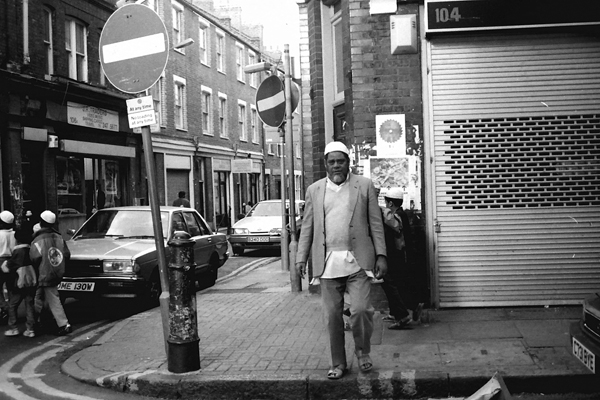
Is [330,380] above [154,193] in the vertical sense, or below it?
below

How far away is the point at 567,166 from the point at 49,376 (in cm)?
609

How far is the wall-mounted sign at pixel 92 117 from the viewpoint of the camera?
21.1 m

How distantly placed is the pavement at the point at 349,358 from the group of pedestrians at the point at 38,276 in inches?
32.8

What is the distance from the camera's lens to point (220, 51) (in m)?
35.8

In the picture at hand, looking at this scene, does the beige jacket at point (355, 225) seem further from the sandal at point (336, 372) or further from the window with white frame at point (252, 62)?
the window with white frame at point (252, 62)

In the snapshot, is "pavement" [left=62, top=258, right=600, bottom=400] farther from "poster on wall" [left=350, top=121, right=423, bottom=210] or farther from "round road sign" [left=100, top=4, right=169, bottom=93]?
"round road sign" [left=100, top=4, right=169, bottom=93]

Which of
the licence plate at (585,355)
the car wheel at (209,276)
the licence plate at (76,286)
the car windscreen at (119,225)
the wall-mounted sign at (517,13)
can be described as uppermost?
the wall-mounted sign at (517,13)

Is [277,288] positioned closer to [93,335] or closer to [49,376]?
[93,335]

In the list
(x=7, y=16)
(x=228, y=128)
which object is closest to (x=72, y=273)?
(x=7, y=16)

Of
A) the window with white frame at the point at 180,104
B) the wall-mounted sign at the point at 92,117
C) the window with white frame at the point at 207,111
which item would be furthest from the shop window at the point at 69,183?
the window with white frame at the point at 207,111

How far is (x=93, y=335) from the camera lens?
8414 millimetres

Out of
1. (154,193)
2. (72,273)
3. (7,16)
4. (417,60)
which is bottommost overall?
(72,273)

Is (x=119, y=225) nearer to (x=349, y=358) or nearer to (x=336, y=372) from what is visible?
(x=349, y=358)

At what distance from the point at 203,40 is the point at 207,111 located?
3475mm
